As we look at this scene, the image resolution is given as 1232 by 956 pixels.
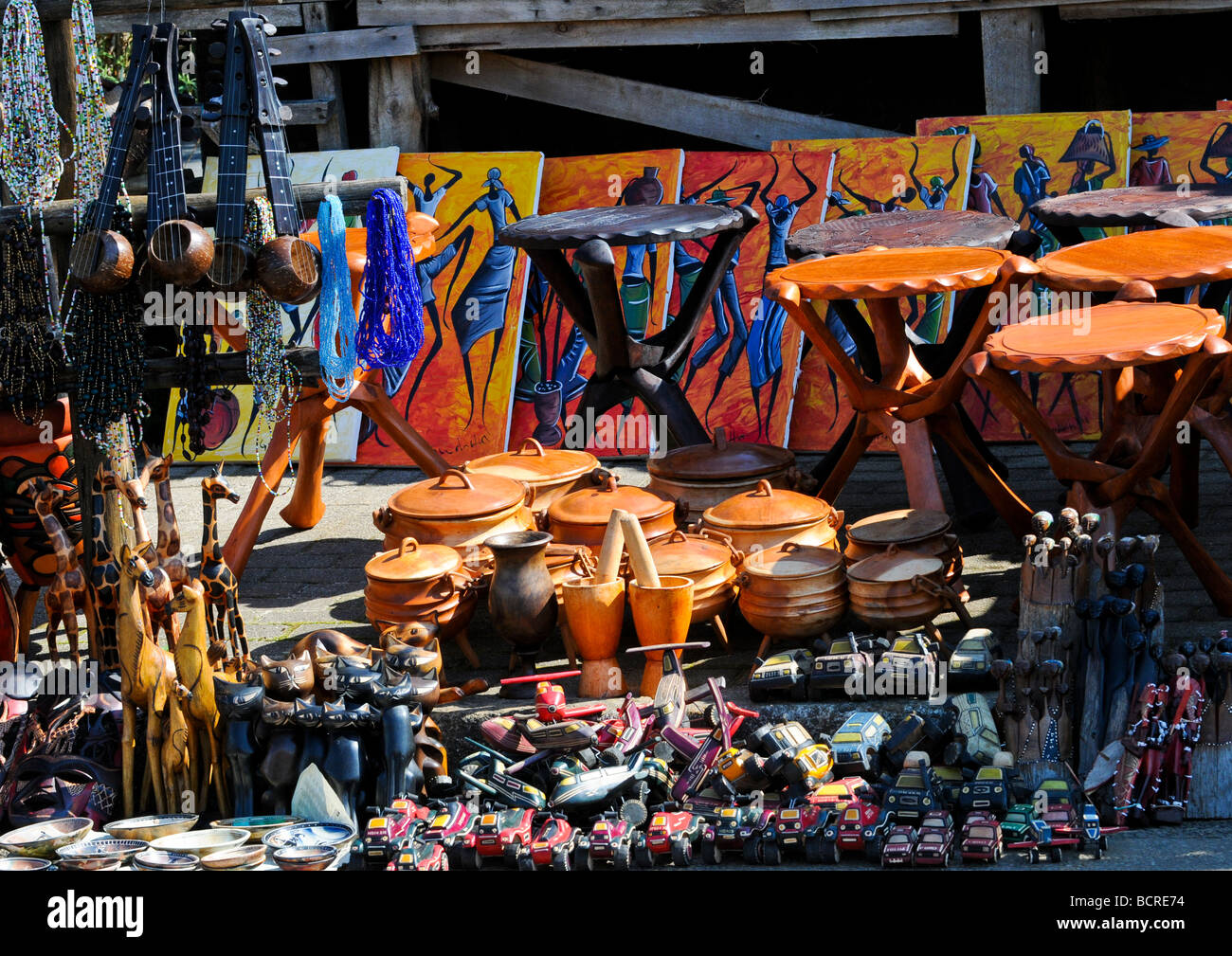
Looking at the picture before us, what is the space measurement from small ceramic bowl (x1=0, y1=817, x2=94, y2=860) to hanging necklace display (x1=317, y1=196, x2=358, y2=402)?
1.70 meters

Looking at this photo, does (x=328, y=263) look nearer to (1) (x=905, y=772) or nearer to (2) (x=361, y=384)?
(2) (x=361, y=384)

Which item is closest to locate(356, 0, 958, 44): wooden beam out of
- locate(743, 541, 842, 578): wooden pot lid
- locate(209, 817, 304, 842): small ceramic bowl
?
locate(743, 541, 842, 578): wooden pot lid

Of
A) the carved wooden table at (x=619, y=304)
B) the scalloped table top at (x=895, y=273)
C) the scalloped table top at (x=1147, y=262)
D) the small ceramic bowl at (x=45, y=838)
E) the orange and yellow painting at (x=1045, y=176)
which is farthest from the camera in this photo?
the orange and yellow painting at (x=1045, y=176)

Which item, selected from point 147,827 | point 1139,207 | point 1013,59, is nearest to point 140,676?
point 147,827

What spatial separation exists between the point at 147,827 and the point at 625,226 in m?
3.01

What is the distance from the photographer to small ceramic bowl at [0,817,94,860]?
15.4 feet

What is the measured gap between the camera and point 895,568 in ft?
17.4

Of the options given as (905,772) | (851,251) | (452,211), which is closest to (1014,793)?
(905,772)

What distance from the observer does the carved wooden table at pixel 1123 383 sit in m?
5.03

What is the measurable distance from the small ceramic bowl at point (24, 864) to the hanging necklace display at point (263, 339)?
A: 5.31 ft

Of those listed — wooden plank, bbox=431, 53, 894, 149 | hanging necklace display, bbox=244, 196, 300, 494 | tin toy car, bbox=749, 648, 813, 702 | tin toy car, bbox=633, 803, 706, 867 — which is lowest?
tin toy car, bbox=633, 803, 706, 867

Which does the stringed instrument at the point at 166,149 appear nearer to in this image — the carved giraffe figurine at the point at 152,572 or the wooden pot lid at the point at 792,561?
the carved giraffe figurine at the point at 152,572

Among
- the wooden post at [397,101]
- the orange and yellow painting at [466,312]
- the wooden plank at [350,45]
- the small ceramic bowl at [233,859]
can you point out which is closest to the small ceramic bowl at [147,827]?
the small ceramic bowl at [233,859]

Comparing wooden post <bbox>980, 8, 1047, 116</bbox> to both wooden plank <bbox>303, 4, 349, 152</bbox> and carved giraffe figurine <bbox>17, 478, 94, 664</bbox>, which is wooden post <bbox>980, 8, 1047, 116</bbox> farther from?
carved giraffe figurine <bbox>17, 478, 94, 664</bbox>
